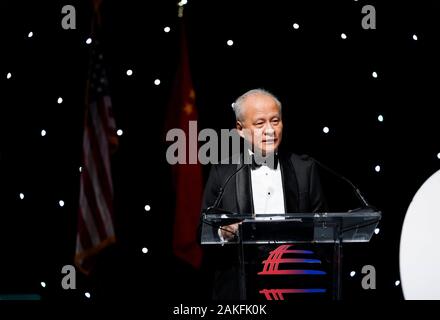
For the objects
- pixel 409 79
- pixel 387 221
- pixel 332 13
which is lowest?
pixel 387 221

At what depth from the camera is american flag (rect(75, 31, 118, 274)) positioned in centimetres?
404

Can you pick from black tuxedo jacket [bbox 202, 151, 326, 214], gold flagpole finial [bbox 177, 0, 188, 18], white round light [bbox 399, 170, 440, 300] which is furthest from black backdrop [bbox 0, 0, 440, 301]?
white round light [bbox 399, 170, 440, 300]

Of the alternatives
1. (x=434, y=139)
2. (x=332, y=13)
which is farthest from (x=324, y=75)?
(x=434, y=139)

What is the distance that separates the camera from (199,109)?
4203 mm

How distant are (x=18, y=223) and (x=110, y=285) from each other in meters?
0.69

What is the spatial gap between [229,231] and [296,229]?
0.24 m

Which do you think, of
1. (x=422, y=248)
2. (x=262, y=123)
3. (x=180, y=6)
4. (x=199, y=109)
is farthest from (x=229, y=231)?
(x=180, y=6)

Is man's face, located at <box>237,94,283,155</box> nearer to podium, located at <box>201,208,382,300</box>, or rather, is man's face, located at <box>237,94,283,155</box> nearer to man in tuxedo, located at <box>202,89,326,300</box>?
man in tuxedo, located at <box>202,89,326,300</box>

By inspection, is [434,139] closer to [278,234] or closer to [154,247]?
[154,247]

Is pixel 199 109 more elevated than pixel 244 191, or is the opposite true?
pixel 199 109

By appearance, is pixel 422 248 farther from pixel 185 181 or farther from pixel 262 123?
pixel 185 181

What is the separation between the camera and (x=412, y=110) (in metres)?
4.18

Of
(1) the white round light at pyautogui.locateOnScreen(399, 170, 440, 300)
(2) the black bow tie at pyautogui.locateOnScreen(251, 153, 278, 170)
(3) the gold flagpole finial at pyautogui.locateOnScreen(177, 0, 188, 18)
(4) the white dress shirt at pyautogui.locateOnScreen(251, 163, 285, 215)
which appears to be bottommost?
(1) the white round light at pyautogui.locateOnScreen(399, 170, 440, 300)

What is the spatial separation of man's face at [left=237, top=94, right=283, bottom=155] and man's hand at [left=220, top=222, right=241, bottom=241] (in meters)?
0.51
